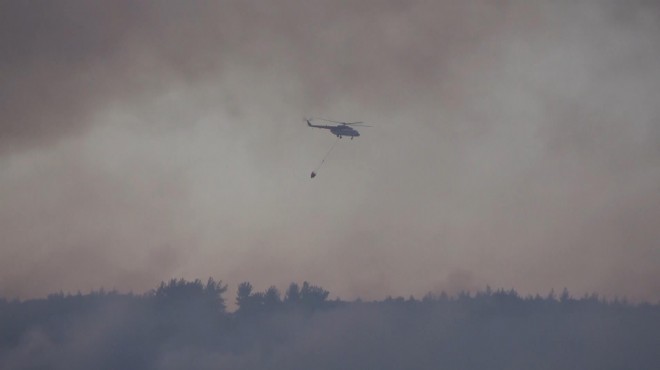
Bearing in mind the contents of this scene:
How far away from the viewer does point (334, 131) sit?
127 m
